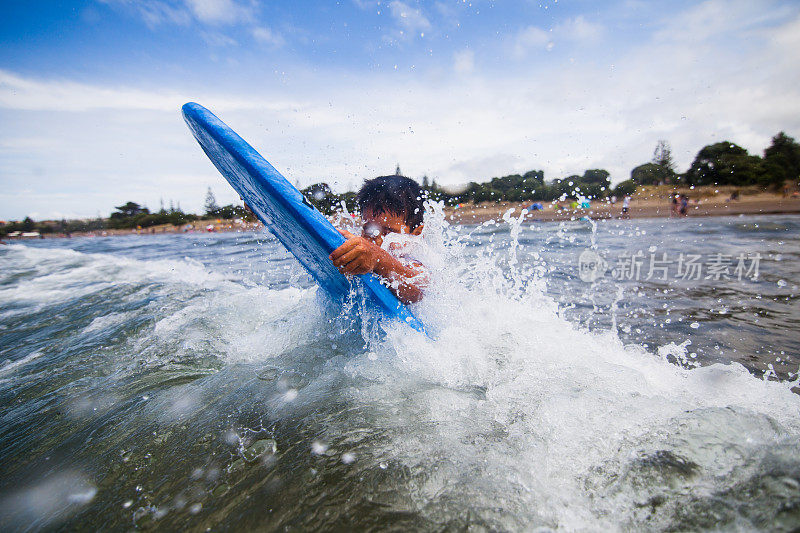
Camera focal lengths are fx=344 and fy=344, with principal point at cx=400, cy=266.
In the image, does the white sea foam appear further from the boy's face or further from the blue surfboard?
the boy's face

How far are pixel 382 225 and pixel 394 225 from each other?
0.34ft

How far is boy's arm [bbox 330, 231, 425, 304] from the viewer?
2.00 meters

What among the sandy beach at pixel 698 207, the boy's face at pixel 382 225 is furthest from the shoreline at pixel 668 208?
the boy's face at pixel 382 225

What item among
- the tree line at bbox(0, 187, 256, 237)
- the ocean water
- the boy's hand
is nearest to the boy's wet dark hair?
the ocean water

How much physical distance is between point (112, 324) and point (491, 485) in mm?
4023

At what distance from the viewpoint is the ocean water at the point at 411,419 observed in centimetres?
109

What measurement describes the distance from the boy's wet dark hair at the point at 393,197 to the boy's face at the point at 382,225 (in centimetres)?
4

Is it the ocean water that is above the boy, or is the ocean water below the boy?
below

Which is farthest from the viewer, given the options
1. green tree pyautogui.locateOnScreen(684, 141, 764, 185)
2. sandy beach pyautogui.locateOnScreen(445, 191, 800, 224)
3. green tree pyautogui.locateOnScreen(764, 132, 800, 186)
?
green tree pyautogui.locateOnScreen(684, 141, 764, 185)

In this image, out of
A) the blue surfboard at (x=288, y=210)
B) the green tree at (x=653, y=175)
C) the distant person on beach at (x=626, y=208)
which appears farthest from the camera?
the distant person on beach at (x=626, y=208)

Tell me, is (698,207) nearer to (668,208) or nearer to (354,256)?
(668,208)

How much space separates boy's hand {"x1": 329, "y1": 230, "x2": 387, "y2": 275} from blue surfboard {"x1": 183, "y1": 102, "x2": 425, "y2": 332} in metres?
0.27

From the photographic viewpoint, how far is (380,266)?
90.2 inches

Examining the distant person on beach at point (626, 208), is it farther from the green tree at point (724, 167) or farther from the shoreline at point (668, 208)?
the green tree at point (724, 167)
